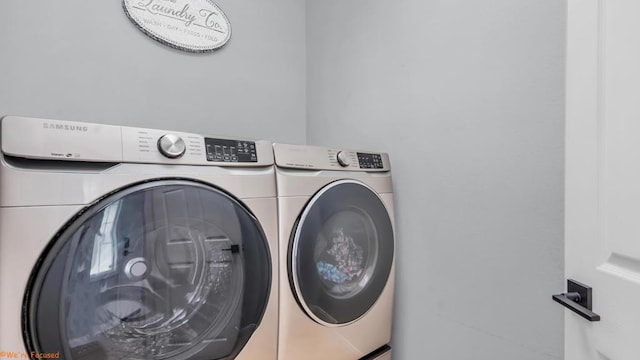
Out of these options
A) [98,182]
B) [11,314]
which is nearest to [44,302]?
[11,314]

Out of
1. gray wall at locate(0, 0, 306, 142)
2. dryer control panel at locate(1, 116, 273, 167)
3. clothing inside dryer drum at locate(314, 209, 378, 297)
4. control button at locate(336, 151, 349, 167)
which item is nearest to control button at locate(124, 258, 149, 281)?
dryer control panel at locate(1, 116, 273, 167)

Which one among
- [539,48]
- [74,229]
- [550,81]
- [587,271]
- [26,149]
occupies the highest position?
[539,48]

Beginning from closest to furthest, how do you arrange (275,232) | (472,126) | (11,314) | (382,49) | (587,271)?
(11,314), (587,271), (275,232), (472,126), (382,49)

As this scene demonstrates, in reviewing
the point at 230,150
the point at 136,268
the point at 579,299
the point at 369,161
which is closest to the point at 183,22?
the point at 230,150

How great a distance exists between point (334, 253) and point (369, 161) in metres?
0.40

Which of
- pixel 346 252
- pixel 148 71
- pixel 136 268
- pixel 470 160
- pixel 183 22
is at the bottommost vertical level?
pixel 346 252

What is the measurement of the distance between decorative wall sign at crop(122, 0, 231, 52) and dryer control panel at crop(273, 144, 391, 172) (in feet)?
2.82

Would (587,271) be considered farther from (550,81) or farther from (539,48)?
(539,48)

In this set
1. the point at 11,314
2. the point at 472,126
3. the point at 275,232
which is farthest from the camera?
the point at 472,126

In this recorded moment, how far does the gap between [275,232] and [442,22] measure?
1055 millimetres

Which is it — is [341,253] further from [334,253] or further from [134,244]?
[134,244]

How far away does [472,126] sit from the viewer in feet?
3.60

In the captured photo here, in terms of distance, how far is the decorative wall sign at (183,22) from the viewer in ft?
4.22

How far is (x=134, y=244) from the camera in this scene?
0.70 metres
